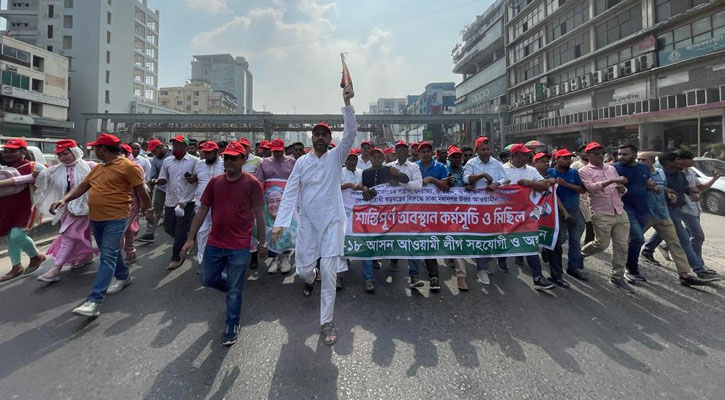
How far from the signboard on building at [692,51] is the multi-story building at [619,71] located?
0.21ft

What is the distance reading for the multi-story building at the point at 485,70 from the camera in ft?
168

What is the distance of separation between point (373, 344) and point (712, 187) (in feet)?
39.5

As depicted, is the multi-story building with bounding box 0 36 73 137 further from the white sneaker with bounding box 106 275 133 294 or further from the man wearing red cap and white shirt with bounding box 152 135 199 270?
the white sneaker with bounding box 106 275 133 294

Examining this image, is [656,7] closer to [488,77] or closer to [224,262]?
[488,77]

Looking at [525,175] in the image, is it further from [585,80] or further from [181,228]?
[585,80]

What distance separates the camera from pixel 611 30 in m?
31.8

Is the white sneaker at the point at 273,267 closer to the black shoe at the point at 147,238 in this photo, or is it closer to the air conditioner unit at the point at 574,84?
the black shoe at the point at 147,238

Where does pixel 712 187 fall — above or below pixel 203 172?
above

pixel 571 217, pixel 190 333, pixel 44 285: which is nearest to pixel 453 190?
pixel 571 217

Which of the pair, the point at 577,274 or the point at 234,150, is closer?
the point at 234,150

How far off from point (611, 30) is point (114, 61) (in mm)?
65309

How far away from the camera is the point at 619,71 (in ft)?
99.7

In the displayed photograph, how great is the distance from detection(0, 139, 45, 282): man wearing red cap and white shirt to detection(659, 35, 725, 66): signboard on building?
1296 inches

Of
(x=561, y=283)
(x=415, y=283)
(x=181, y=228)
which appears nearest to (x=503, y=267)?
(x=561, y=283)
